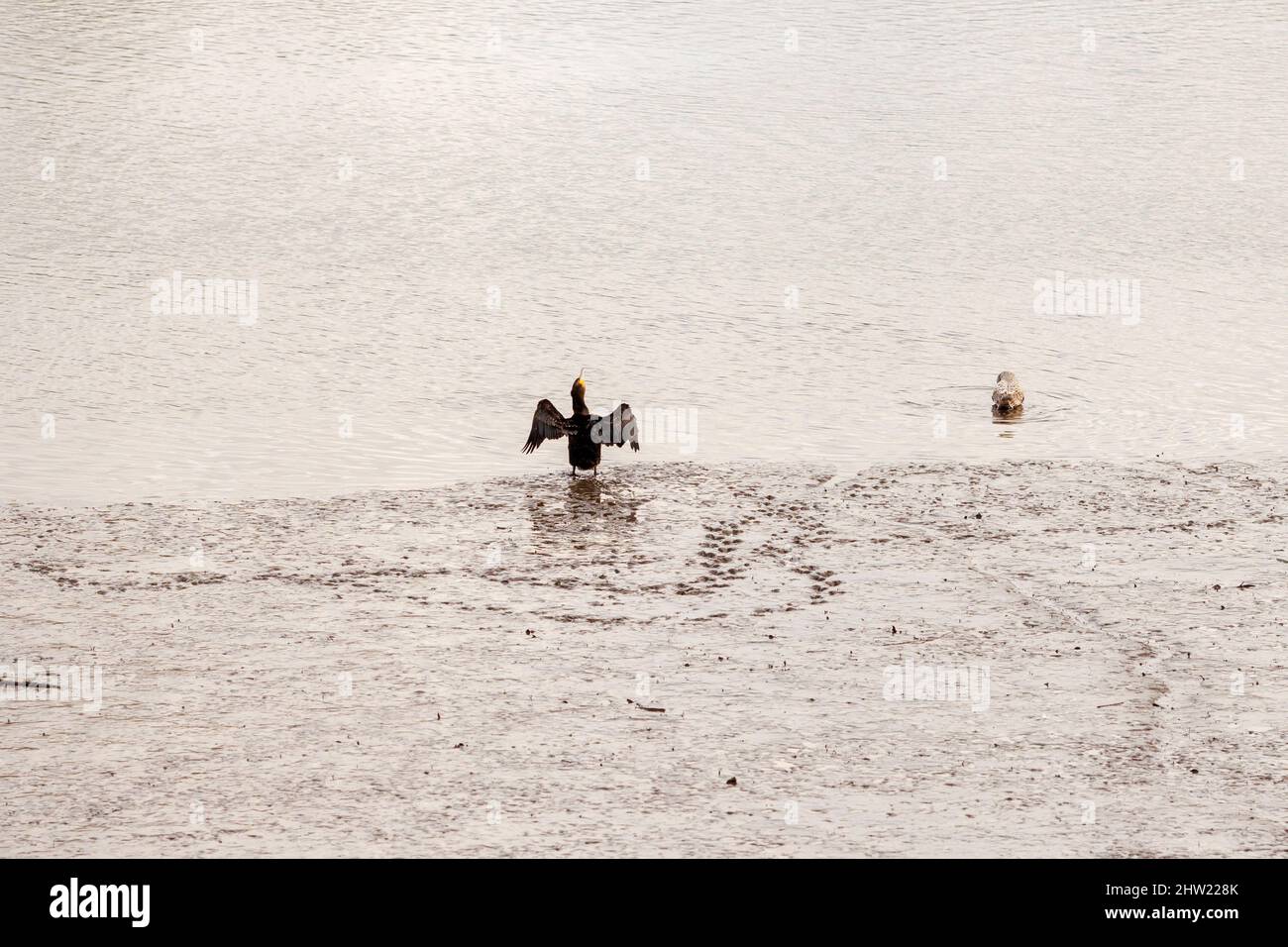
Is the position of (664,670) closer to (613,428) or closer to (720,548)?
(720,548)

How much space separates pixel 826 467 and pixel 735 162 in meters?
16.7

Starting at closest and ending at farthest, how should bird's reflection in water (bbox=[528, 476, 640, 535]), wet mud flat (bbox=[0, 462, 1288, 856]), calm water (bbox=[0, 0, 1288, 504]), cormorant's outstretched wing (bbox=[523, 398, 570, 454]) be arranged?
wet mud flat (bbox=[0, 462, 1288, 856]), bird's reflection in water (bbox=[528, 476, 640, 535]), cormorant's outstretched wing (bbox=[523, 398, 570, 454]), calm water (bbox=[0, 0, 1288, 504])

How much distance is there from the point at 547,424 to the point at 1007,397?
16.7ft

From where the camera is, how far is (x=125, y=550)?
450 inches

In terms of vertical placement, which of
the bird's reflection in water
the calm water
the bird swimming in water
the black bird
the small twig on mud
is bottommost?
the small twig on mud

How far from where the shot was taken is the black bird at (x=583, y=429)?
13.4m

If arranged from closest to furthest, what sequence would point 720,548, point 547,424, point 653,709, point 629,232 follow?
point 653,709 < point 720,548 < point 547,424 < point 629,232

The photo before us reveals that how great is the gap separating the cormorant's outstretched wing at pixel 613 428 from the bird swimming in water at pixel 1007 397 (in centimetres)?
453

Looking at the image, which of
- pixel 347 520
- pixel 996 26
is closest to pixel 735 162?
pixel 996 26

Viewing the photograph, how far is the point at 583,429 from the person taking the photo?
13.4m

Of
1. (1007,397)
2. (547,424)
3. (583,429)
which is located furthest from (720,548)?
(1007,397)

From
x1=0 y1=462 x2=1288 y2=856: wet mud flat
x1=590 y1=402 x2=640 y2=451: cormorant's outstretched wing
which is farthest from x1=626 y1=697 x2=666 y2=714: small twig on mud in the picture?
x1=590 y1=402 x2=640 y2=451: cormorant's outstretched wing

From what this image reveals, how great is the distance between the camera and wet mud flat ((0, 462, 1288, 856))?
7.28 m

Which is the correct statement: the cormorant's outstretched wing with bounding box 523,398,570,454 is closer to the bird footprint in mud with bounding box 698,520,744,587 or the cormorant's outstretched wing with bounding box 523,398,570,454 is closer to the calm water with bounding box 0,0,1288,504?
the calm water with bounding box 0,0,1288,504
